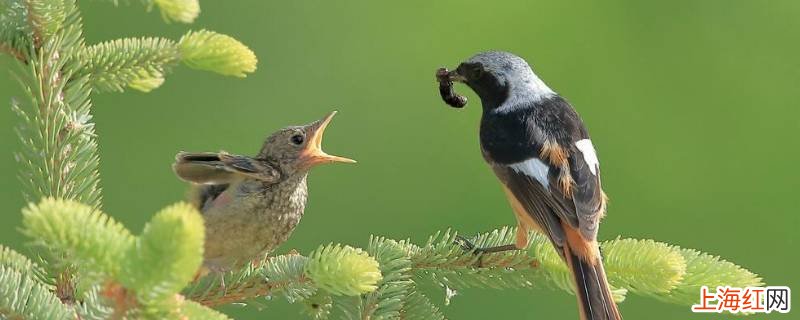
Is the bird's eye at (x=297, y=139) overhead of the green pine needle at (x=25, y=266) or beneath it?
overhead

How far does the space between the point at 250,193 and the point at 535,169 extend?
788 millimetres

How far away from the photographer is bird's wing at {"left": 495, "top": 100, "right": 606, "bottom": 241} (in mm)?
2492

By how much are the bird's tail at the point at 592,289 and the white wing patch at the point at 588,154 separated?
0.38 meters

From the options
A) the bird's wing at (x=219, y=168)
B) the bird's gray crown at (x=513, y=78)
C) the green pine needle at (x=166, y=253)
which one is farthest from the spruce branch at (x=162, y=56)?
the bird's gray crown at (x=513, y=78)

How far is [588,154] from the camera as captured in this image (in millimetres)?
2668

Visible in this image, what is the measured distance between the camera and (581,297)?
2.22 meters

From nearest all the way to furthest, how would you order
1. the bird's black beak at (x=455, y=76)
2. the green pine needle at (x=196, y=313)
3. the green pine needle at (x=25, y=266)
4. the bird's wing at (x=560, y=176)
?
the green pine needle at (x=196, y=313), the green pine needle at (x=25, y=266), the bird's wing at (x=560, y=176), the bird's black beak at (x=455, y=76)

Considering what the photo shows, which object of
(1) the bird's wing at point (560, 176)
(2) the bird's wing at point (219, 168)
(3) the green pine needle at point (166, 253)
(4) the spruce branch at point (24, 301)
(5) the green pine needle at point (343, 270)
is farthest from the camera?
(1) the bird's wing at point (560, 176)

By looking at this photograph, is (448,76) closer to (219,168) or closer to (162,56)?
(219,168)

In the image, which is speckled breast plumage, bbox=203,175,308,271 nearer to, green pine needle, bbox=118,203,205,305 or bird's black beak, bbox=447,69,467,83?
green pine needle, bbox=118,203,205,305

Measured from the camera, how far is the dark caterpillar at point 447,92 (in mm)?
3156

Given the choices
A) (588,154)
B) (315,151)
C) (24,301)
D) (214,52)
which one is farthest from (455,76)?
(24,301)

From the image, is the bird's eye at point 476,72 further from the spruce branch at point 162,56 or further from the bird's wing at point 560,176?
the spruce branch at point 162,56

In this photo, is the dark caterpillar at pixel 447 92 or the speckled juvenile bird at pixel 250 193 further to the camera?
the dark caterpillar at pixel 447 92
